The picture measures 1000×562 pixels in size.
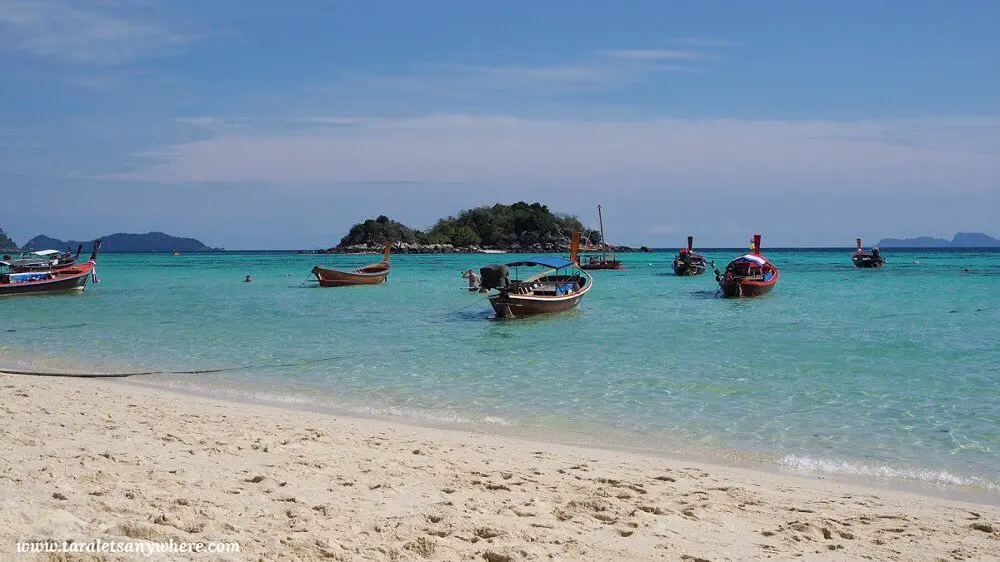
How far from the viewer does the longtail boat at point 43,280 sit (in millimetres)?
33719

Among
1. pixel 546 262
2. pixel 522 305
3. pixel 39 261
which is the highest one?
pixel 546 262

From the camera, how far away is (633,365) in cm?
1445

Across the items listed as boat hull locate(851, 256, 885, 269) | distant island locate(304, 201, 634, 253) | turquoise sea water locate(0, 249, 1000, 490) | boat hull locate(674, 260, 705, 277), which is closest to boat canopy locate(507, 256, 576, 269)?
turquoise sea water locate(0, 249, 1000, 490)

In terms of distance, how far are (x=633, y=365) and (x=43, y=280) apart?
31089 mm

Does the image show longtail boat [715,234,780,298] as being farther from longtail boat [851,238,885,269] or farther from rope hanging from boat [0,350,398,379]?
longtail boat [851,238,885,269]

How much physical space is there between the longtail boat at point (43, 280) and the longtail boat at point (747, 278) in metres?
30.3

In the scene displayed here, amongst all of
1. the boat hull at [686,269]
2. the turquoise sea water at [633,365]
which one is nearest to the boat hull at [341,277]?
the turquoise sea water at [633,365]

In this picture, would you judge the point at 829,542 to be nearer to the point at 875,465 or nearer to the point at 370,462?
the point at 875,465

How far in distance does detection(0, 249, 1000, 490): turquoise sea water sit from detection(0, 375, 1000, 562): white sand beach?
1.63 m

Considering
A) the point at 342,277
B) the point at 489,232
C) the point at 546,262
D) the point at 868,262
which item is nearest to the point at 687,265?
the point at 868,262

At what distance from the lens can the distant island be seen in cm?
14188

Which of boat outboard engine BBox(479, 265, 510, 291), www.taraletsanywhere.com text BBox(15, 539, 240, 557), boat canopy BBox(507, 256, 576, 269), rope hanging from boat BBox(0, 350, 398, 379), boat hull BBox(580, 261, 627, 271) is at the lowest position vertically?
rope hanging from boat BBox(0, 350, 398, 379)

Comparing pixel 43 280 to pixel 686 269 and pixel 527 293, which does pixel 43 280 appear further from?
pixel 686 269

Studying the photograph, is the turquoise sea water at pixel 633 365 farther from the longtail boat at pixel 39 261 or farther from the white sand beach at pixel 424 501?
the longtail boat at pixel 39 261
